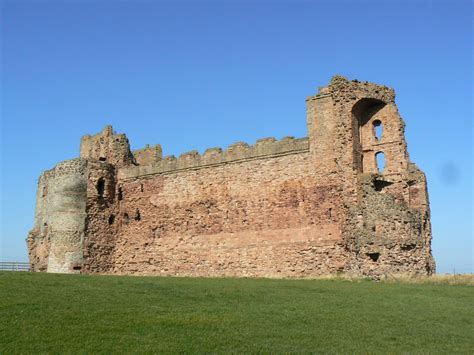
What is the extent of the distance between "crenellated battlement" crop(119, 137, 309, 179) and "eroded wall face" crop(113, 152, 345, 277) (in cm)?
31

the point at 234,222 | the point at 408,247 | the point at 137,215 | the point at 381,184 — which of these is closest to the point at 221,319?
→ the point at 408,247

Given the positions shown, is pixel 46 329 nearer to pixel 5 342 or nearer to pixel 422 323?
pixel 5 342

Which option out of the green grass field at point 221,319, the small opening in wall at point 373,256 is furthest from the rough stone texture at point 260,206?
the green grass field at point 221,319

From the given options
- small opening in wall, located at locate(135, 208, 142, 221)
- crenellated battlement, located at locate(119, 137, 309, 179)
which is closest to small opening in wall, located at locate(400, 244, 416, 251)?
crenellated battlement, located at locate(119, 137, 309, 179)

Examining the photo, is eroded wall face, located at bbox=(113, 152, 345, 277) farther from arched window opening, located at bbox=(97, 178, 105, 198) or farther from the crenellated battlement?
arched window opening, located at bbox=(97, 178, 105, 198)

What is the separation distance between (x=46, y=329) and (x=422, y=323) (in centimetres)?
786

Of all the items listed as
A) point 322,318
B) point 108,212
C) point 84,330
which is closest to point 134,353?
point 84,330

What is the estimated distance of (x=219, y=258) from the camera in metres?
26.5

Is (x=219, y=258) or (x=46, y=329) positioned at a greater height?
(x=219, y=258)

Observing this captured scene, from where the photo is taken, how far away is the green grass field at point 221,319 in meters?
10.1

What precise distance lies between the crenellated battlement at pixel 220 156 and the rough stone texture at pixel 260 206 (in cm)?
5

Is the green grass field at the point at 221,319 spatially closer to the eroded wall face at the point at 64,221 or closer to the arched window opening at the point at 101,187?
the eroded wall face at the point at 64,221

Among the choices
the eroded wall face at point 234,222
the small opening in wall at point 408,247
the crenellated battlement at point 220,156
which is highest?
the crenellated battlement at point 220,156

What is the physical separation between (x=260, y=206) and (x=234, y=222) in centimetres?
159
